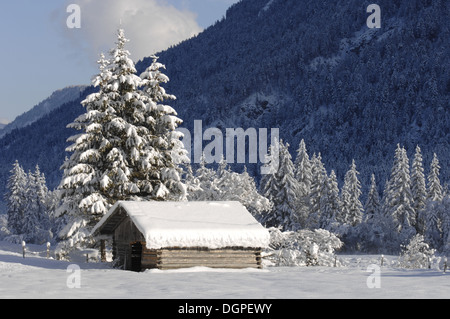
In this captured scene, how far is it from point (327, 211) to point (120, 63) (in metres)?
45.6

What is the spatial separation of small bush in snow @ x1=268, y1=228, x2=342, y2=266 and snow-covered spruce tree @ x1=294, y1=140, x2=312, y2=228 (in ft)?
115

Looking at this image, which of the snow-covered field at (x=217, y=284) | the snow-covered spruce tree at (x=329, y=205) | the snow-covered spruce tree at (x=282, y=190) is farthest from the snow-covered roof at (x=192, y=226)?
the snow-covered spruce tree at (x=329, y=205)

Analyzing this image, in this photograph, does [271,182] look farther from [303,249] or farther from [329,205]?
[303,249]

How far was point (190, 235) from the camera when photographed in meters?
25.1

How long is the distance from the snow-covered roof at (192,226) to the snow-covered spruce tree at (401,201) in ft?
151

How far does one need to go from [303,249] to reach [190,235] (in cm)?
1134

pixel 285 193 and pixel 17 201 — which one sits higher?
pixel 285 193

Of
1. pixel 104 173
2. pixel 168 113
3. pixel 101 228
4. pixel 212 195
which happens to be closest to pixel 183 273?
pixel 101 228

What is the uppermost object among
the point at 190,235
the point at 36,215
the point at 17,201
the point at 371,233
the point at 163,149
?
the point at 163,149

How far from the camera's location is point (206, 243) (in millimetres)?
25406

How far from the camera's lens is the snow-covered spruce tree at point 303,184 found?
72.9m

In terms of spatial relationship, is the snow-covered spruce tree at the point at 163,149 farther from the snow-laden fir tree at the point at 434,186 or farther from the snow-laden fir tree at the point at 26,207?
the snow-laden fir tree at the point at 26,207

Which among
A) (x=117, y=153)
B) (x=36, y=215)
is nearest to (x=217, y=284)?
(x=117, y=153)

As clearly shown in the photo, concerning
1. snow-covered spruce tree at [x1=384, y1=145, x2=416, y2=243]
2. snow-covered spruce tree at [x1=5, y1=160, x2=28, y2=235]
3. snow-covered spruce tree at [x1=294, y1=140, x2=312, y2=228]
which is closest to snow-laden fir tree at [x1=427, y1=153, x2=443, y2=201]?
snow-covered spruce tree at [x1=384, y1=145, x2=416, y2=243]
